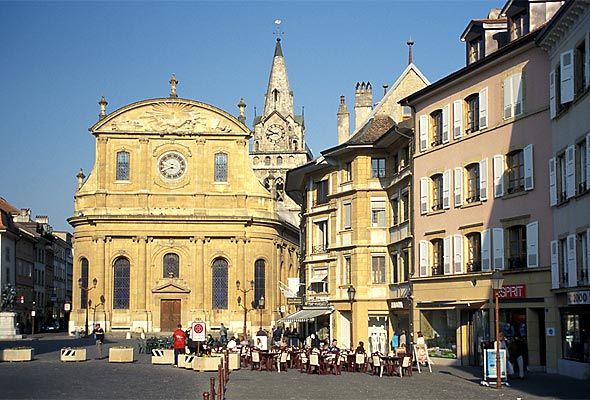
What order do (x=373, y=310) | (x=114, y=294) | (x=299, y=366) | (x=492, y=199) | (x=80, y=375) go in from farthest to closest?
(x=114, y=294) < (x=373, y=310) < (x=299, y=366) < (x=492, y=199) < (x=80, y=375)

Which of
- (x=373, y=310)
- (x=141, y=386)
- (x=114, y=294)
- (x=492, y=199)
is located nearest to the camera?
(x=141, y=386)

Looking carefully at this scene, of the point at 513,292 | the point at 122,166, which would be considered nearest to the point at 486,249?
the point at 513,292

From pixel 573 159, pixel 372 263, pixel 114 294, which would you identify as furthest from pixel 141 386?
pixel 114 294

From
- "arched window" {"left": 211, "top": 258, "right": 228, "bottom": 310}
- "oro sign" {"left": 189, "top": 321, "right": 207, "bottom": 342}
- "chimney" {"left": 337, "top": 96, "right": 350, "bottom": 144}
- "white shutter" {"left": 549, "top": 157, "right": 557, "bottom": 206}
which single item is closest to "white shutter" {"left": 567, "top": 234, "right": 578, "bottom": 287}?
"white shutter" {"left": 549, "top": 157, "right": 557, "bottom": 206}

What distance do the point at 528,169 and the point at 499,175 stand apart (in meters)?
1.95

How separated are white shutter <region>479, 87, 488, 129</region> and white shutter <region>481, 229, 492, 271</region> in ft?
13.1

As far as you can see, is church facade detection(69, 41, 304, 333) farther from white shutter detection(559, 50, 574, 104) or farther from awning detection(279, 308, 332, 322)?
white shutter detection(559, 50, 574, 104)

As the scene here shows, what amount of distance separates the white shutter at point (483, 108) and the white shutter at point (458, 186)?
7.70 feet

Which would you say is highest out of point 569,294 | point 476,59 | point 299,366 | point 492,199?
point 476,59

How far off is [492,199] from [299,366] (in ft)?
33.2

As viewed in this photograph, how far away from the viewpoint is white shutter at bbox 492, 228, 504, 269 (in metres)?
36.1

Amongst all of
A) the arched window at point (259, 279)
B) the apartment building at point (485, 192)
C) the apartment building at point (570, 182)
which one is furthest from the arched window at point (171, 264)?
the apartment building at point (570, 182)

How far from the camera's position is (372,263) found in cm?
5034

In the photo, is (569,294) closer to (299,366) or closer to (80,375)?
(299,366)
